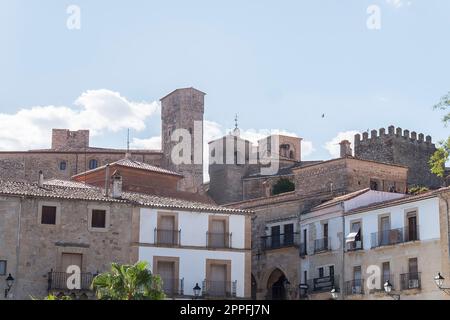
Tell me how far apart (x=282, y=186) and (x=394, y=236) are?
29.1m

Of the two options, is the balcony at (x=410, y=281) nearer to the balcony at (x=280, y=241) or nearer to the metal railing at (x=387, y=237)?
the metal railing at (x=387, y=237)

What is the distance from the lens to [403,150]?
80.2 m

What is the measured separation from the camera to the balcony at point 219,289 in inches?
1818

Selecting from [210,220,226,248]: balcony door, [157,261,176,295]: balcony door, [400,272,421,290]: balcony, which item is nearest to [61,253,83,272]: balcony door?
[157,261,176,295]: balcony door

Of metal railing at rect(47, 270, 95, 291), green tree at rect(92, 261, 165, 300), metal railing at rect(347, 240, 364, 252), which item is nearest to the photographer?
green tree at rect(92, 261, 165, 300)

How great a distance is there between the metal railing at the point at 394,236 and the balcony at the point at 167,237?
387 inches

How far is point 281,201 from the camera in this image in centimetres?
5634

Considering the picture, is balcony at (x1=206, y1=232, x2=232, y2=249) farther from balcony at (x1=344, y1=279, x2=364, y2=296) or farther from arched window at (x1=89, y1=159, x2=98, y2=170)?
arched window at (x1=89, y1=159, x2=98, y2=170)

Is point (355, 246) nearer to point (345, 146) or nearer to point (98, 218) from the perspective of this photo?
point (98, 218)

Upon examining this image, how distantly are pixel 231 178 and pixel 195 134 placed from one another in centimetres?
685

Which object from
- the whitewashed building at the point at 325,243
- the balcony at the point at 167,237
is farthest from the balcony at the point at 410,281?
the balcony at the point at 167,237

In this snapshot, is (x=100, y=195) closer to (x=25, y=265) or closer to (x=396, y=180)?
(x=25, y=265)

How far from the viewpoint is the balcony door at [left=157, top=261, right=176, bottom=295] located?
45469 mm

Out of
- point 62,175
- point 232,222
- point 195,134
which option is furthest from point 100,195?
point 195,134
